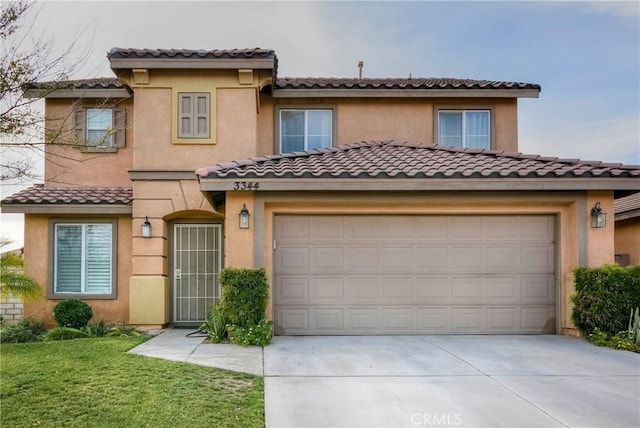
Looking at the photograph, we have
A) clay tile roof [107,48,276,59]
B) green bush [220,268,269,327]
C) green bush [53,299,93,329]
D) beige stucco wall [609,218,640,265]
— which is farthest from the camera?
beige stucco wall [609,218,640,265]

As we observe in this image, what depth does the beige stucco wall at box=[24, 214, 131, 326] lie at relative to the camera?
12.0m

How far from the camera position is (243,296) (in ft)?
30.5

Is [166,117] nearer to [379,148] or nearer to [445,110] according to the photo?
[379,148]

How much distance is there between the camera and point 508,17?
1422 centimetres

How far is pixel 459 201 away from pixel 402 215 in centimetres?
119

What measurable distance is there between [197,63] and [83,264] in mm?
5570

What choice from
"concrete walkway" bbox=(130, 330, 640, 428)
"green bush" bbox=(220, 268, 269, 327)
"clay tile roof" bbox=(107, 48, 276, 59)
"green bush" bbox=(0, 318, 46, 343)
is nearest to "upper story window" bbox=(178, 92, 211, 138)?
"clay tile roof" bbox=(107, 48, 276, 59)

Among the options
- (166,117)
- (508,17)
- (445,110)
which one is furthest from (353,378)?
(508,17)

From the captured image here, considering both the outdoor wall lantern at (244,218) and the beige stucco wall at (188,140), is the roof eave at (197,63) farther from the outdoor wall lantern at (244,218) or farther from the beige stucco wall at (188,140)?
the outdoor wall lantern at (244,218)

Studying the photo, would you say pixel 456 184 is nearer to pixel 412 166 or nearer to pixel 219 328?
pixel 412 166

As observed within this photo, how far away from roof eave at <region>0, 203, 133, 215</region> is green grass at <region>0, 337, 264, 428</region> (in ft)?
15.0

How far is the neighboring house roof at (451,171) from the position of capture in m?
9.77

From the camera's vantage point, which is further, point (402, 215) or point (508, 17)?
point (508, 17)

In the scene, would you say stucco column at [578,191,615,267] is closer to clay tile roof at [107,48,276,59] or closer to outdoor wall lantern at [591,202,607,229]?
outdoor wall lantern at [591,202,607,229]
